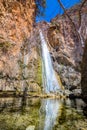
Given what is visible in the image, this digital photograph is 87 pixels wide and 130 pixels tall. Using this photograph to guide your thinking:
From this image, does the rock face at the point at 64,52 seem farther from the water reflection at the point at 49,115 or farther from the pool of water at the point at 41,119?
the pool of water at the point at 41,119

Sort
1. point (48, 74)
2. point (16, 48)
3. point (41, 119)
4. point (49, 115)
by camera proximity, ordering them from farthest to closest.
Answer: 1. point (48, 74)
2. point (16, 48)
3. point (49, 115)
4. point (41, 119)

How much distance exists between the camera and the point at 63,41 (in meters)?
24.2

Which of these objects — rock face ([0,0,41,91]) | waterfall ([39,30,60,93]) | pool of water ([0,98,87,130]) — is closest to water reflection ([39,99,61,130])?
pool of water ([0,98,87,130])

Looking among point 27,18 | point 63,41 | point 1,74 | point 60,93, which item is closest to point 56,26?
point 63,41

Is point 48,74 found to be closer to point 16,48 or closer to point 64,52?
point 16,48

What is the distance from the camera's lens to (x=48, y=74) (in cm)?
1741

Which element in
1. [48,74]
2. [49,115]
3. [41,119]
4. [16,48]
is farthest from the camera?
[48,74]

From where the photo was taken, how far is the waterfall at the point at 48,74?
16.0 meters

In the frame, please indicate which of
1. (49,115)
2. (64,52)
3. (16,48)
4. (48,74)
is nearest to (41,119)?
(49,115)

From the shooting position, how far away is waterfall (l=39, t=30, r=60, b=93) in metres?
16.0

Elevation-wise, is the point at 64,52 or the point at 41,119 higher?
the point at 64,52

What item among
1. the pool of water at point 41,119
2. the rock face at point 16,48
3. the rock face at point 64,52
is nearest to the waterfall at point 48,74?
the rock face at point 16,48

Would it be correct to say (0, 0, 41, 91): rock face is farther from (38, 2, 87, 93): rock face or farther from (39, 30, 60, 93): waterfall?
(38, 2, 87, 93): rock face

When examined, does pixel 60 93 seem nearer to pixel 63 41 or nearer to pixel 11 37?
pixel 11 37
